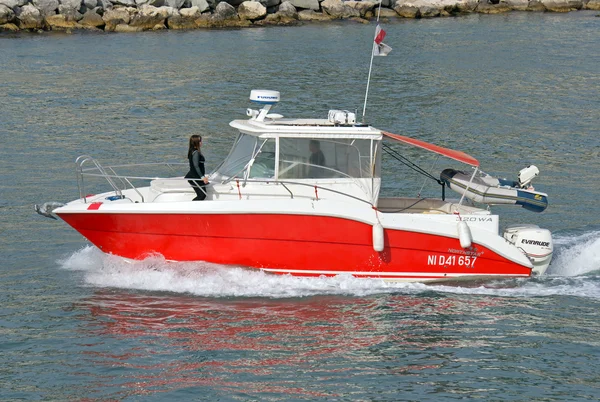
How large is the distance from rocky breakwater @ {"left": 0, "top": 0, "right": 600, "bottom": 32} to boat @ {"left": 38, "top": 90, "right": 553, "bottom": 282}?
36065mm

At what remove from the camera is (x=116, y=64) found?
3791 cm

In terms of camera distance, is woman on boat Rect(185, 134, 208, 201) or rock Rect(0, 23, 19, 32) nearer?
woman on boat Rect(185, 134, 208, 201)

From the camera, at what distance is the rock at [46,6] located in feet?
156

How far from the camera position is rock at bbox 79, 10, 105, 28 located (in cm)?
4794

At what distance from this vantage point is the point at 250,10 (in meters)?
51.4

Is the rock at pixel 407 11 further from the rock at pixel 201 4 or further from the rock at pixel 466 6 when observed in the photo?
the rock at pixel 201 4

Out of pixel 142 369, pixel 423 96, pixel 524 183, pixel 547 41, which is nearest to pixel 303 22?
pixel 547 41

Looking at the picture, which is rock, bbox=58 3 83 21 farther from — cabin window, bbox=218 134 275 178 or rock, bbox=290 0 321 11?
cabin window, bbox=218 134 275 178

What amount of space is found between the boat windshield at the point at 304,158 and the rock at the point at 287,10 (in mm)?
39823

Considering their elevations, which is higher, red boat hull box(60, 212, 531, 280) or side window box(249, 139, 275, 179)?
side window box(249, 139, 275, 179)

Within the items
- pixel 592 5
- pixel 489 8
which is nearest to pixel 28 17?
pixel 489 8

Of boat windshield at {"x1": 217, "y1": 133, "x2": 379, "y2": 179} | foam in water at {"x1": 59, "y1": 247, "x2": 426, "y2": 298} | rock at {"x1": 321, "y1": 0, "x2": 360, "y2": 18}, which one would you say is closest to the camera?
foam in water at {"x1": 59, "y1": 247, "x2": 426, "y2": 298}

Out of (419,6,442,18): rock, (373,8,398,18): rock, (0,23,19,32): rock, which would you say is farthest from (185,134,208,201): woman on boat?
(419,6,442,18): rock

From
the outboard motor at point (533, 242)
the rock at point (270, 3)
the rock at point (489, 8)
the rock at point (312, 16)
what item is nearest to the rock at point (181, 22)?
the rock at point (270, 3)
